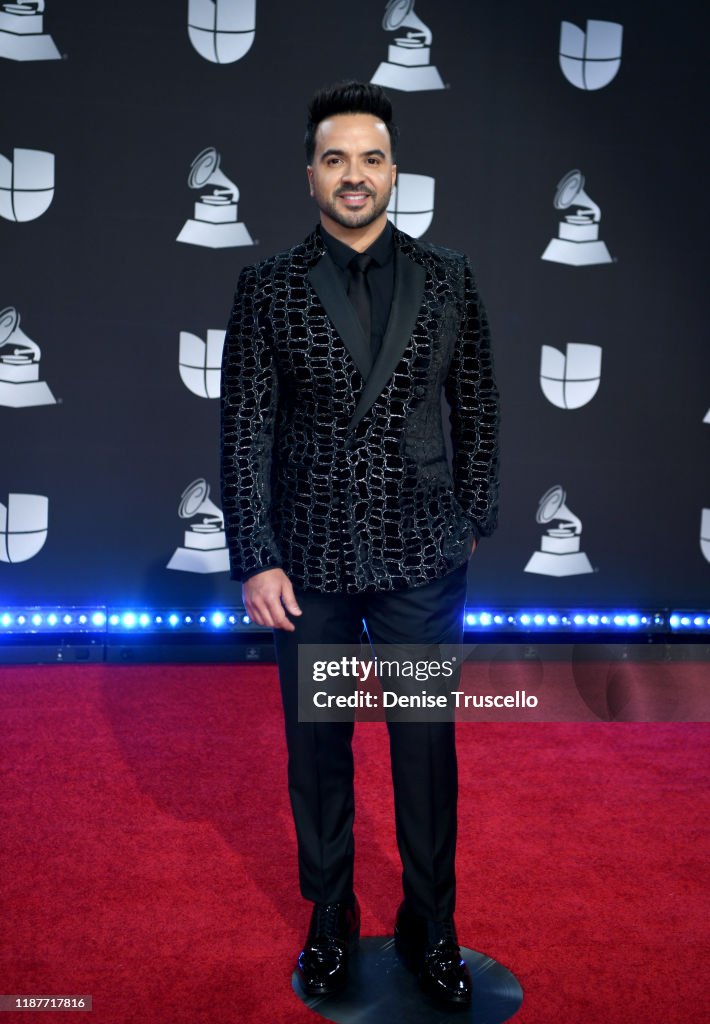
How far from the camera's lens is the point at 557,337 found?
4672mm

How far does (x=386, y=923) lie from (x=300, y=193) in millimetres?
2866

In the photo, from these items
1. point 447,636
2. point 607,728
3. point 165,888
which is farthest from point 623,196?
point 165,888

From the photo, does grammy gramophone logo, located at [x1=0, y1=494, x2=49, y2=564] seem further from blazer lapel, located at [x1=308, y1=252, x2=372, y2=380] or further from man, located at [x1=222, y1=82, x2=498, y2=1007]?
blazer lapel, located at [x1=308, y1=252, x2=372, y2=380]

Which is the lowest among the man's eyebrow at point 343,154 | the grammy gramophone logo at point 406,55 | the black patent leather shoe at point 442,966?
the black patent leather shoe at point 442,966

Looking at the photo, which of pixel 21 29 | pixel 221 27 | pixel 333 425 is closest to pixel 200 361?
pixel 221 27

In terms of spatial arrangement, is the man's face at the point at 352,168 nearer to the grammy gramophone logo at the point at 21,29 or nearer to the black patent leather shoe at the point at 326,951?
the black patent leather shoe at the point at 326,951

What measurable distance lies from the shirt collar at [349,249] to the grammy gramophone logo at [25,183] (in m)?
2.49

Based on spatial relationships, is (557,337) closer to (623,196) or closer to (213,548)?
(623,196)

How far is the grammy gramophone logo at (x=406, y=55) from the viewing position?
4.46 meters

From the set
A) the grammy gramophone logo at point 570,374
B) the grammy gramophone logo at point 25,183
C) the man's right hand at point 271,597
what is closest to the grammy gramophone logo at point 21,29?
the grammy gramophone logo at point 25,183

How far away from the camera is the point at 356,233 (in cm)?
218

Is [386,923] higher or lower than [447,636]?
lower

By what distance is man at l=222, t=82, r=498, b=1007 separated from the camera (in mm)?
2143

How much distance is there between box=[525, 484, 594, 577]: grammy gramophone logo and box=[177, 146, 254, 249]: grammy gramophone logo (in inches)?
62.7
